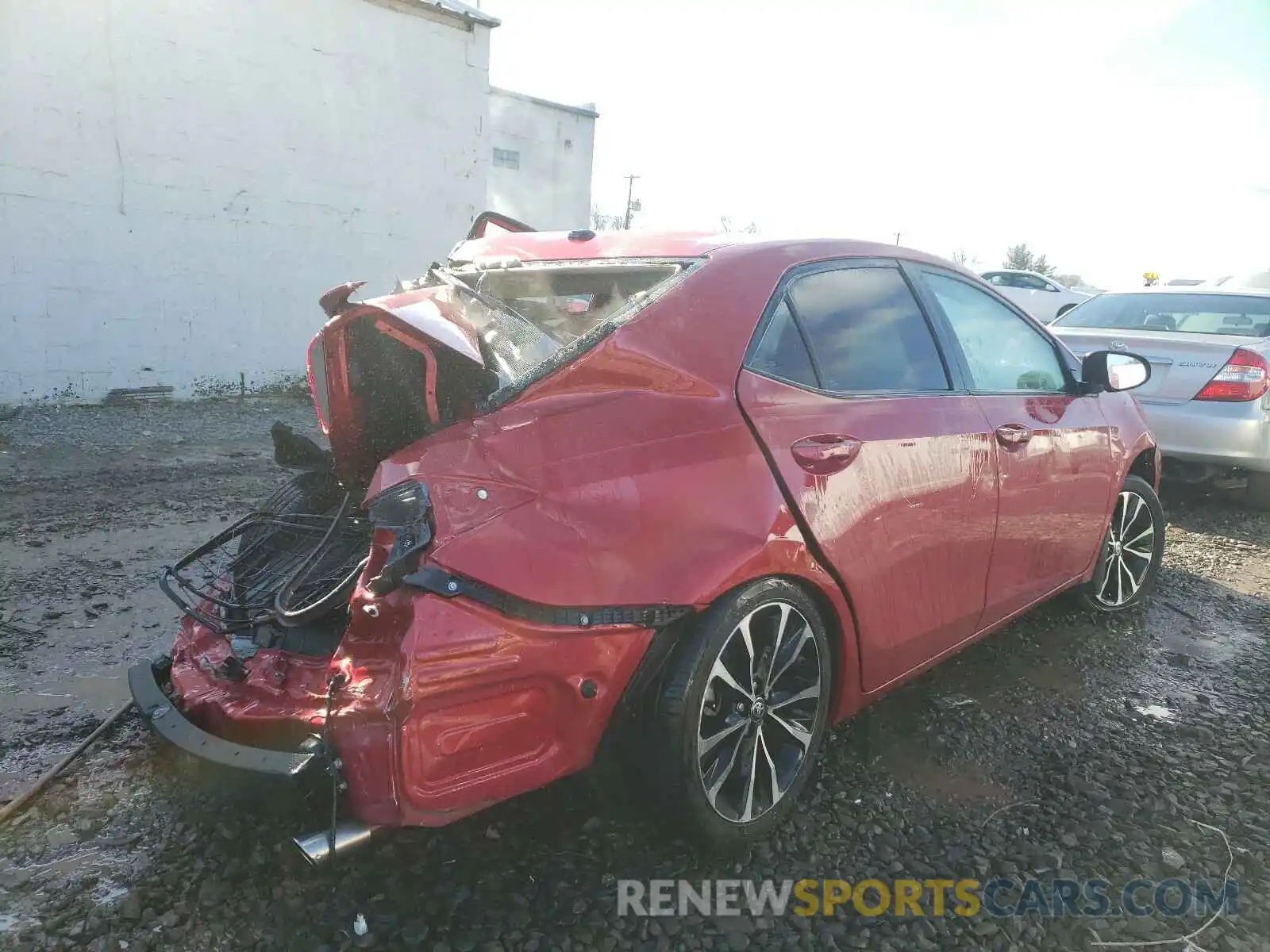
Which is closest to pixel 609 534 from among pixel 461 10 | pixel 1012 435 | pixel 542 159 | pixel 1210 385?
pixel 1012 435

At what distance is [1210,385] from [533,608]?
563 centimetres

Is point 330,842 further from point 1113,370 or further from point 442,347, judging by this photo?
point 1113,370

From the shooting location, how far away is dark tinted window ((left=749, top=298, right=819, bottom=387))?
247cm

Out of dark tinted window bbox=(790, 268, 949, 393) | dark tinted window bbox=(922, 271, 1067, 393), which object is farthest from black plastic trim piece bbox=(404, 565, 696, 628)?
dark tinted window bbox=(922, 271, 1067, 393)

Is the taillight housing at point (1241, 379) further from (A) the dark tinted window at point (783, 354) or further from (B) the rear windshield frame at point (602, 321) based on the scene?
(B) the rear windshield frame at point (602, 321)

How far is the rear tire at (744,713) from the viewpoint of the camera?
2.15 m

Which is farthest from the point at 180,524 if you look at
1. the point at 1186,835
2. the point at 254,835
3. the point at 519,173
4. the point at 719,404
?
the point at 519,173

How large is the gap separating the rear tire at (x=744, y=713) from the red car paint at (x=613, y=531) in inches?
3.8

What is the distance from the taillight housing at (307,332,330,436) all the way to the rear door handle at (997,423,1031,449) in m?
2.14

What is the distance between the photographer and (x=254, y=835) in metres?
2.31

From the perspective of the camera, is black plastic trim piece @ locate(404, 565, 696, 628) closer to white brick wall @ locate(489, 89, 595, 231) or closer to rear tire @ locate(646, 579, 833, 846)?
rear tire @ locate(646, 579, 833, 846)

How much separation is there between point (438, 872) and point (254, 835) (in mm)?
500

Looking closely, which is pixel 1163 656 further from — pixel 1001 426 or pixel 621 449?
pixel 621 449

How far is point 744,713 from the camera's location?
2.32 metres
